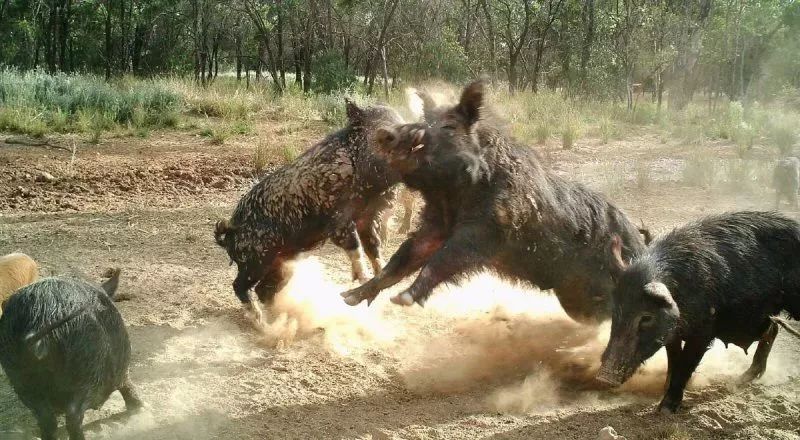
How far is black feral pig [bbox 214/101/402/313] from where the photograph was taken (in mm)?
6039

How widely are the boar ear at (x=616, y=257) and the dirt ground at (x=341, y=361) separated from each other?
806 millimetres

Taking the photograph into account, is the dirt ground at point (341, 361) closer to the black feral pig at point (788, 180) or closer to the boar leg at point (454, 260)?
the boar leg at point (454, 260)

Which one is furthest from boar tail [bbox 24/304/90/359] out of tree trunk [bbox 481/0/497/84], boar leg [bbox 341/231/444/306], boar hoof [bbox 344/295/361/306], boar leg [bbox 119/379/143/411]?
tree trunk [bbox 481/0/497/84]

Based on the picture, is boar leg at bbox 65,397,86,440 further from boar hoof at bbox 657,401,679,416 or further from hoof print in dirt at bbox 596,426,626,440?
boar hoof at bbox 657,401,679,416

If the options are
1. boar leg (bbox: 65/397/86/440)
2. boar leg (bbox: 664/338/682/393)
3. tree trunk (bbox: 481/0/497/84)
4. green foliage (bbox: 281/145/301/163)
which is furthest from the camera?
tree trunk (bbox: 481/0/497/84)

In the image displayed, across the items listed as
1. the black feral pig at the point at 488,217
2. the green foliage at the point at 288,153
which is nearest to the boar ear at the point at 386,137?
the black feral pig at the point at 488,217

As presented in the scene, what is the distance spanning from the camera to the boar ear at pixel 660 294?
4.06 metres

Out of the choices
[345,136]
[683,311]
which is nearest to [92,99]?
[345,136]

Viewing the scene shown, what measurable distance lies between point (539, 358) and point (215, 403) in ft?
7.91

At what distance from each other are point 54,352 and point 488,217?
105 inches

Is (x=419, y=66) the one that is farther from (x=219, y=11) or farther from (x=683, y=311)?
(x=683, y=311)

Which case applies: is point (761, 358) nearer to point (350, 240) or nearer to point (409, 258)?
point (409, 258)

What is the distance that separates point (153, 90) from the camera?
1638 cm

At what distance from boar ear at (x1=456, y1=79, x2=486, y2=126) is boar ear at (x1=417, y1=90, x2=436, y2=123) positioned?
0.22m
